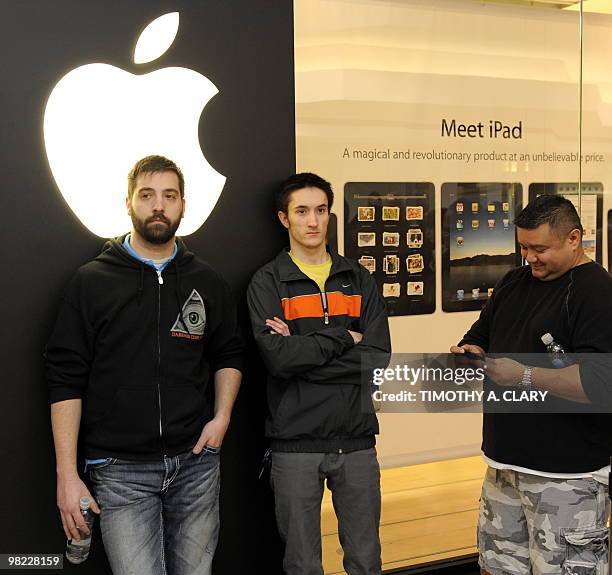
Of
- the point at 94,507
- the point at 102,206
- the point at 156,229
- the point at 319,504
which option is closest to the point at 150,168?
the point at 156,229

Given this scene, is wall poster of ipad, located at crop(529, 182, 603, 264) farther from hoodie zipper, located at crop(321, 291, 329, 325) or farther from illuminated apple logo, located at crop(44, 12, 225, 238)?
illuminated apple logo, located at crop(44, 12, 225, 238)

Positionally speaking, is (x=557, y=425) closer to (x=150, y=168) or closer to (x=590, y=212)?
(x=150, y=168)

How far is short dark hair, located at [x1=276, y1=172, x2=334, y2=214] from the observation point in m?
3.20

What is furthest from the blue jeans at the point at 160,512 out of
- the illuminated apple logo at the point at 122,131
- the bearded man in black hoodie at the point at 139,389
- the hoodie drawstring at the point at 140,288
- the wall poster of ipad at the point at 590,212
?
the wall poster of ipad at the point at 590,212

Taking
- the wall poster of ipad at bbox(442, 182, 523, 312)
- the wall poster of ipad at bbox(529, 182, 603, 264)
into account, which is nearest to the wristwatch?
the wall poster of ipad at bbox(442, 182, 523, 312)

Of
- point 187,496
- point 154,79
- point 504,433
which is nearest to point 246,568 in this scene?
point 187,496

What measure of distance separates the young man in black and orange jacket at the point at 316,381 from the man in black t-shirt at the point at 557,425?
19.8 inches

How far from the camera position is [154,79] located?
122 inches

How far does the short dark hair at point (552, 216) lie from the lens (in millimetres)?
2760

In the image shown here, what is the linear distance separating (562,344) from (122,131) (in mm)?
1704

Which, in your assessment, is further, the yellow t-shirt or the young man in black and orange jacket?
the yellow t-shirt

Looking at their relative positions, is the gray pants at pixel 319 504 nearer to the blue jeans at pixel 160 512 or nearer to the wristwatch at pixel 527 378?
the blue jeans at pixel 160 512

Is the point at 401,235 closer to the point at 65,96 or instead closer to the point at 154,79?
the point at 154,79

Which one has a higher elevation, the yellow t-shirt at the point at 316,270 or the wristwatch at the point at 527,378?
the yellow t-shirt at the point at 316,270
